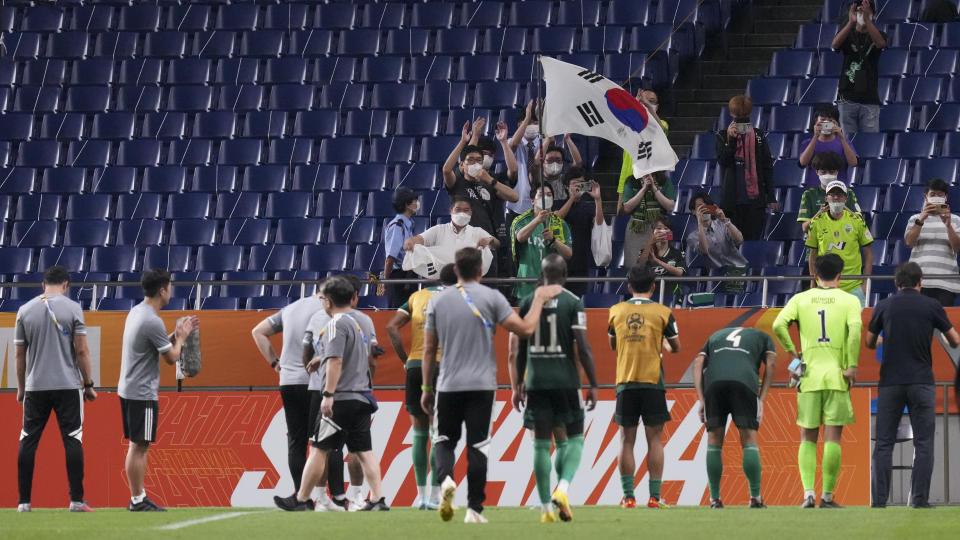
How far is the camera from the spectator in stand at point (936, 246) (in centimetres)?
1484

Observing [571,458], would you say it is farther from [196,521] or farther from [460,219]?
[460,219]

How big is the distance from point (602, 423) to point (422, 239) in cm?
258

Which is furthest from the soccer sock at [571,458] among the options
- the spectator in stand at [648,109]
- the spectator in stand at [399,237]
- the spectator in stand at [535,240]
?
the spectator in stand at [648,109]

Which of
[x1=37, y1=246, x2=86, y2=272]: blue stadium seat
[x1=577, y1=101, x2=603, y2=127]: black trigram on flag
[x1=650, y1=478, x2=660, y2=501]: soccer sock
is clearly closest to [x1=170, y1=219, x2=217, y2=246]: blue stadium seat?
[x1=37, y1=246, x2=86, y2=272]: blue stadium seat

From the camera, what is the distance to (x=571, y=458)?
→ 10555 mm

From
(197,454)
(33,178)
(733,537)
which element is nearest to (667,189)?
(197,454)

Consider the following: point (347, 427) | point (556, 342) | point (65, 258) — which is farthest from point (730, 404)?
point (65, 258)

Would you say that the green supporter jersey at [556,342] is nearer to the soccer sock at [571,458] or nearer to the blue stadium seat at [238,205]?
the soccer sock at [571,458]

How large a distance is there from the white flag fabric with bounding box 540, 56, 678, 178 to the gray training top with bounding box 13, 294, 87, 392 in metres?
4.99

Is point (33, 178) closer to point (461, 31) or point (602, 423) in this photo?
point (461, 31)

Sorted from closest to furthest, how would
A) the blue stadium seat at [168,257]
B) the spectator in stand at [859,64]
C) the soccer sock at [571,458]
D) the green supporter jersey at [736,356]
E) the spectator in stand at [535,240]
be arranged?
1. the soccer sock at [571,458]
2. the green supporter jersey at [736,356]
3. the spectator in stand at [535,240]
4. the spectator in stand at [859,64]
5. the blue stadium seat at [168,257]

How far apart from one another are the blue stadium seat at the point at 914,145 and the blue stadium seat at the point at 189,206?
28.3ft

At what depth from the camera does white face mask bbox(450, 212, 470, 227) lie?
14.7m

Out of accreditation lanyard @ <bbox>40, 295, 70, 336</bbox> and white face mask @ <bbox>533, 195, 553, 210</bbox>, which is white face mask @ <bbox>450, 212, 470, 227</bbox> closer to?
white face mask @ <bbox>533, 195, 553, 210</bbox>
